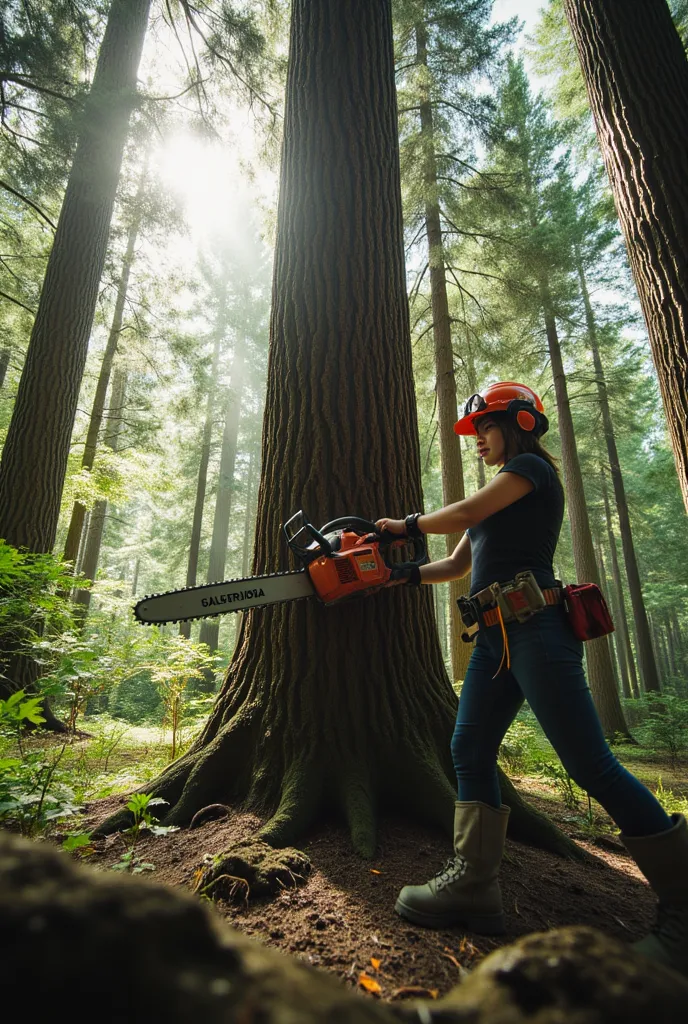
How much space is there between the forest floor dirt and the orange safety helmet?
1.91m

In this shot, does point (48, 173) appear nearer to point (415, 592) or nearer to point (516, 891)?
point (415, 592)

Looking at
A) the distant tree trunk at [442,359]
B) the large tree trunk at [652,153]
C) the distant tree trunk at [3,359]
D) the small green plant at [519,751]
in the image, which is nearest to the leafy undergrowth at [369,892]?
the large tree trunk at [652,153]

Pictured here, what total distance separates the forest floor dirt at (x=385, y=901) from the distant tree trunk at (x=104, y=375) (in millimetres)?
6677

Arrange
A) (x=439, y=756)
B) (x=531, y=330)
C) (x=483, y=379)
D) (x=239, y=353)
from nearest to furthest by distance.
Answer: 1. (x=439, y=756)
2. (x=483, y=379)
3. (x=531, y=330)
4. (x=239, y=353)

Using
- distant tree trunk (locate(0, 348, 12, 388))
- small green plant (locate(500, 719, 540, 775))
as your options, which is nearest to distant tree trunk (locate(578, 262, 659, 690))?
small green plant (locate(500, 719, 540, 775))

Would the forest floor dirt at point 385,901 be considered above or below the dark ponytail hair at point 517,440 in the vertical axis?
below

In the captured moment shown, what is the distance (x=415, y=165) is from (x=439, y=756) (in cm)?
926

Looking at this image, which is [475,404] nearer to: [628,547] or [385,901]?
[385,901]

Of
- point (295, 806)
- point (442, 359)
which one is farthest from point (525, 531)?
point (442, 359)

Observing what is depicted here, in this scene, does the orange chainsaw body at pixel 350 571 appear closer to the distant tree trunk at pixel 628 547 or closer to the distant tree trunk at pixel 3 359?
the distant tree trunk at pixel 3 359

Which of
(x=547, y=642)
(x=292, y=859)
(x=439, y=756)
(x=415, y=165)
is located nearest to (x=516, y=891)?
(x=439, y=756)

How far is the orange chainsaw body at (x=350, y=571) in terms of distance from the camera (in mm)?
2168

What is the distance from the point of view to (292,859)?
1.89m

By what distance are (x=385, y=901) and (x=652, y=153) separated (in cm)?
411
